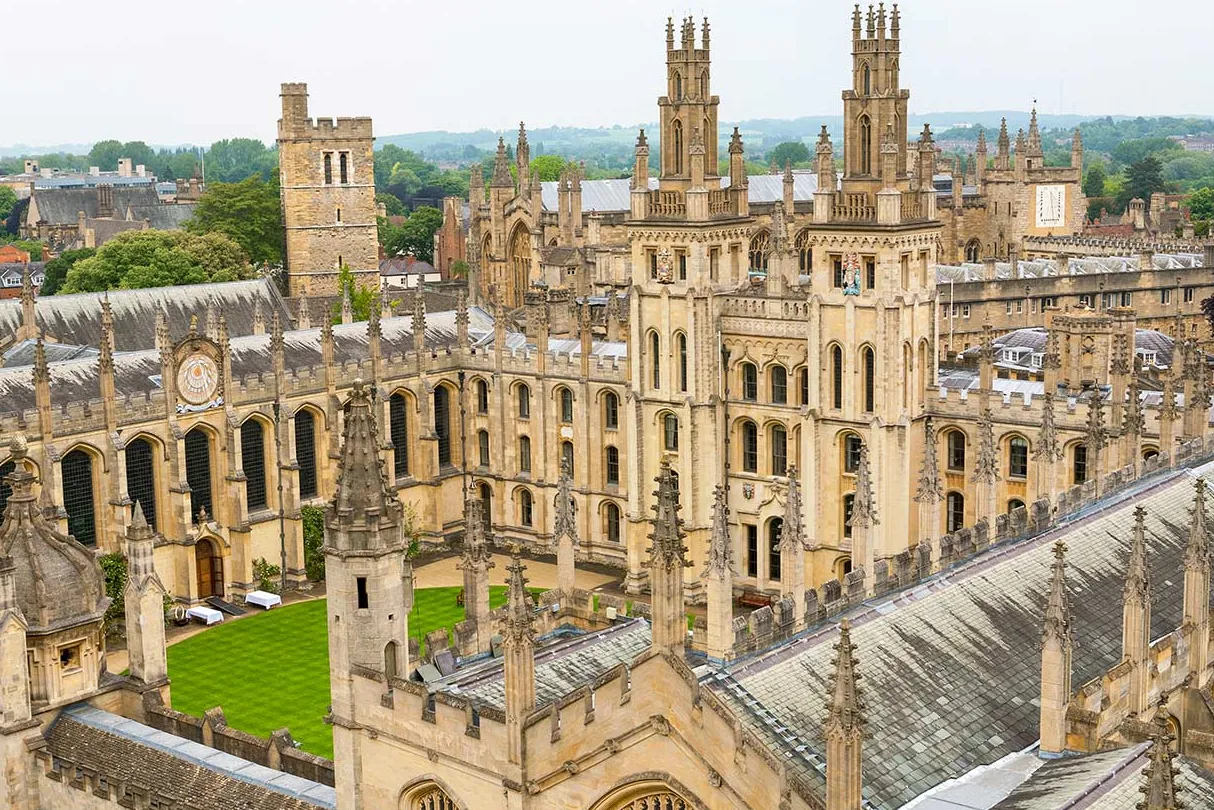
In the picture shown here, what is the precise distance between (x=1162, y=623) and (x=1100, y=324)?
22414 millimetres

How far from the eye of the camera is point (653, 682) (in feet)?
64.6

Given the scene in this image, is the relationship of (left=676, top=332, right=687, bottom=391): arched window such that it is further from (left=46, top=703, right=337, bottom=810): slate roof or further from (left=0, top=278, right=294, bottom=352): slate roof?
(left=0, top=278, right=294, bottom=352): slate roof

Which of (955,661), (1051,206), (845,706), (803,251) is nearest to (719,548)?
(955,661)

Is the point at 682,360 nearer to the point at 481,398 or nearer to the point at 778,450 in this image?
the point at 778,450

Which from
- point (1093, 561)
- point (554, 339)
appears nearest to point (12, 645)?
point (1093, 561)

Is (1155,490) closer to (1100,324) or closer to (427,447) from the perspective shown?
(1100,324)

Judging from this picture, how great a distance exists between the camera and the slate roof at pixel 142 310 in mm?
64812

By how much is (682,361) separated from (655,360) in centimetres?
105

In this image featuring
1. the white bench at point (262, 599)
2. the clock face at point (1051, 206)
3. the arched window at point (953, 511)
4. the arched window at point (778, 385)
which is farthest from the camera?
the clock face at point (1051, 206)

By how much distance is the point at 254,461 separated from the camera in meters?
51.6

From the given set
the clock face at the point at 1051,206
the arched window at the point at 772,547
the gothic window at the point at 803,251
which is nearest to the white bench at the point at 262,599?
the arched window at the point at 772,547

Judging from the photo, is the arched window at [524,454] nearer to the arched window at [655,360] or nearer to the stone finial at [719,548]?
the arched window at [655,360]

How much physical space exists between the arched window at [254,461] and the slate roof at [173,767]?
76.4 ft

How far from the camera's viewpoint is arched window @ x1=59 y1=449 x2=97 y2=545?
1813 inches
